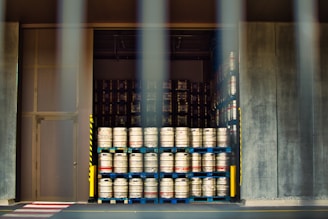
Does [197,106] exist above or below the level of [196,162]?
above

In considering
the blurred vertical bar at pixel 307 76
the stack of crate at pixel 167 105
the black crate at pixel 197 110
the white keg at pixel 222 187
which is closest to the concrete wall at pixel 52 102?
the stack of crate at pixel 167 105

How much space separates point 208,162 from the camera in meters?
12.1

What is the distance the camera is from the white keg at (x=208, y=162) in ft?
39.8

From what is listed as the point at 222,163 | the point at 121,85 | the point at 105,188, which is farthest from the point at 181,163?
the point at 121,85

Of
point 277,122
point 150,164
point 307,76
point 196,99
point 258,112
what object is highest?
point 307,76

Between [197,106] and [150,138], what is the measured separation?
3860mm

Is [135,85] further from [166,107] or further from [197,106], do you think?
[197,106]

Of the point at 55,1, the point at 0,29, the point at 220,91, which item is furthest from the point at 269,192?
the point at 0,29

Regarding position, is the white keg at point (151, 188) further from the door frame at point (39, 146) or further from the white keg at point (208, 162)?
the door frame at point (39, 146)

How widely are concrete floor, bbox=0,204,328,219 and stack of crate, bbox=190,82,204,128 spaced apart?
4.28 m

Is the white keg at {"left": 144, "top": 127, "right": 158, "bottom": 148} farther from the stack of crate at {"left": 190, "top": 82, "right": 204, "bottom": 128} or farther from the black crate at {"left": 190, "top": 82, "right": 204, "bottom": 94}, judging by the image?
the black crate at {"left": 190, "top": 82, "right": 204, "bottom": 94}

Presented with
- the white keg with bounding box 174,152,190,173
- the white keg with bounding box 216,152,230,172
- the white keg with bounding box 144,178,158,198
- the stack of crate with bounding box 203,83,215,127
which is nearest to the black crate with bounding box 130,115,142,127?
the stack of crate with bounding box 203,83,215,127

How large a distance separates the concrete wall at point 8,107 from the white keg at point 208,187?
4337mm

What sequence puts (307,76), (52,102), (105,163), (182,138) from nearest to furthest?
(307,76) → (105,163) → (182,138) → (52,102)
